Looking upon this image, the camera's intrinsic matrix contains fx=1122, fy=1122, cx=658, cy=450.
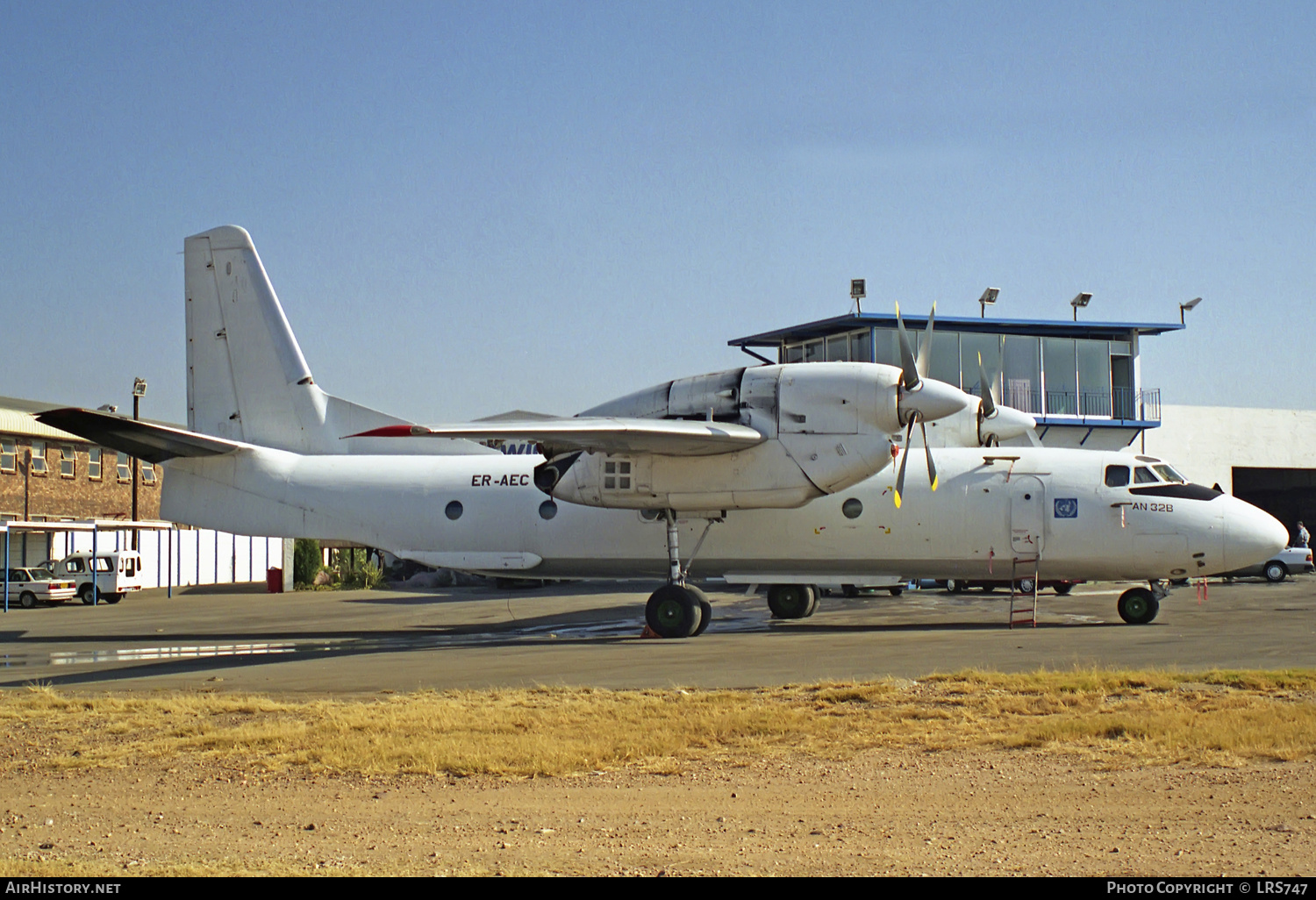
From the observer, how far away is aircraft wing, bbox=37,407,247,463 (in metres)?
17.2

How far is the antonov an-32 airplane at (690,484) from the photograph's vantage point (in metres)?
17.6

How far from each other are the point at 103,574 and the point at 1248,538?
3238 centimetres

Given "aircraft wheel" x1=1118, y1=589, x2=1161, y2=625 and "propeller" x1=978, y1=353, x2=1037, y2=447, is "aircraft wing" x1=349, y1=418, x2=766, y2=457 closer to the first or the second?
"propeller" x1=978, y1=353, x2=1037, y2=447

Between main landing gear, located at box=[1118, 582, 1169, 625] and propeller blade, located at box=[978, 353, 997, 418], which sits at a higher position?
propeller blade, located at box=[978, 353, 997, 418]

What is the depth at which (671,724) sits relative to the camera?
957 centimetres

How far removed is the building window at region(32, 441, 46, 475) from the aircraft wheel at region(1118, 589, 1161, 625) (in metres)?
43.0

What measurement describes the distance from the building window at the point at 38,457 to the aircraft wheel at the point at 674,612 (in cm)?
3769

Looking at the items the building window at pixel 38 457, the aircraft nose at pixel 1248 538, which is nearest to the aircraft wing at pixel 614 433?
the aircraft nose at pixel 1248 538

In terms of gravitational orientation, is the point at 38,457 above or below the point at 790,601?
above

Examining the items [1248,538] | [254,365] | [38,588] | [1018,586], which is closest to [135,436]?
[254,365]

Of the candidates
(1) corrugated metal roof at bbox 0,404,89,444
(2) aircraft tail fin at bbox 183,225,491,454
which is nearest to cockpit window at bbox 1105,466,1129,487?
(2) aircraft tail fin at bbox 183,225,491,454

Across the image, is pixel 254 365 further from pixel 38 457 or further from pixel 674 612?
pixel 38 457

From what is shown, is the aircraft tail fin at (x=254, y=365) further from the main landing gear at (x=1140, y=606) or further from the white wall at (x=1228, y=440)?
the white wall at (x=1228, y=440)

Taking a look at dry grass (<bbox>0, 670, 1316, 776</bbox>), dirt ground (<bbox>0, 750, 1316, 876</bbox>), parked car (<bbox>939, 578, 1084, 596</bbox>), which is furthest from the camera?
parked car (<bbox>939, 578, 1084, 596</bbox>)
